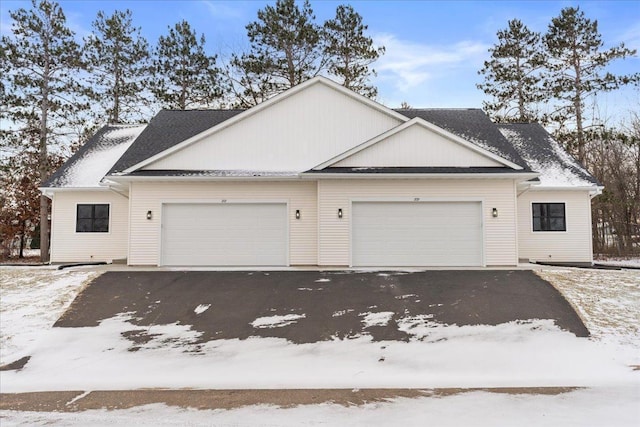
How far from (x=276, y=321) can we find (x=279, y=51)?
2170 cm

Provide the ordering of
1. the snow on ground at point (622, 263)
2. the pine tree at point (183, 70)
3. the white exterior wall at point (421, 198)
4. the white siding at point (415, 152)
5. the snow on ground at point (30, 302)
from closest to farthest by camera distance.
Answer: the snow on ground at point (30, 302)
the white exterior wall at point (421, 198)
the white siding at point (415, 152)
the snow on ground at point (622, 263)
the pine tree at point (183, 70)

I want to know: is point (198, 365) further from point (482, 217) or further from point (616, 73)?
point (616, 73)

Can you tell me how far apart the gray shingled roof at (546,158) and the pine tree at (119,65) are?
20889 mm

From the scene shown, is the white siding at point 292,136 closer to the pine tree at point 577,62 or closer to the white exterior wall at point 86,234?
the white exterior wall at point 86,234

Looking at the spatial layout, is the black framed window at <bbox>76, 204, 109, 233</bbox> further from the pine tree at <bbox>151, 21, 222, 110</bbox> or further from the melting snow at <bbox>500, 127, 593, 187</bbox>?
the melting snow at <bbox>500, 127, 593, 187</bbox>

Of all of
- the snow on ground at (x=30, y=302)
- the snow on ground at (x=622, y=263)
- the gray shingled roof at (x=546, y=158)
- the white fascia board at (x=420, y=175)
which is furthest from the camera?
the snow on ground at (x=622, y=263)

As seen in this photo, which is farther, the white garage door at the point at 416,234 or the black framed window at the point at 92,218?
the black framed window at the point at 92,218

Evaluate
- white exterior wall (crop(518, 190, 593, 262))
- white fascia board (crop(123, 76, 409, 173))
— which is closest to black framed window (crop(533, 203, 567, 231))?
white exterior wall (crop(518, 190, 593, 262))

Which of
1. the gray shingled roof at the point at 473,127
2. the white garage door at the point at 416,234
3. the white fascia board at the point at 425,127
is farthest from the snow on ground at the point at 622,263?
the white fascia board at the point at 425,127

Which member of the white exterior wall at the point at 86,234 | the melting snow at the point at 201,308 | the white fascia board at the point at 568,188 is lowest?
the melting snow at the point at 201,308

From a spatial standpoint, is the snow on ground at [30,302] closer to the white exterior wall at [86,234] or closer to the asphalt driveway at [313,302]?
the asphalt driveway at [313,302]

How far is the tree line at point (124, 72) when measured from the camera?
23250mm

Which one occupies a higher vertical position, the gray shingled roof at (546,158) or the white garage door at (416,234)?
the gray shingled roof at (546,158)

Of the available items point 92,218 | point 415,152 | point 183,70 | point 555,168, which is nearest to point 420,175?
point 415,152
